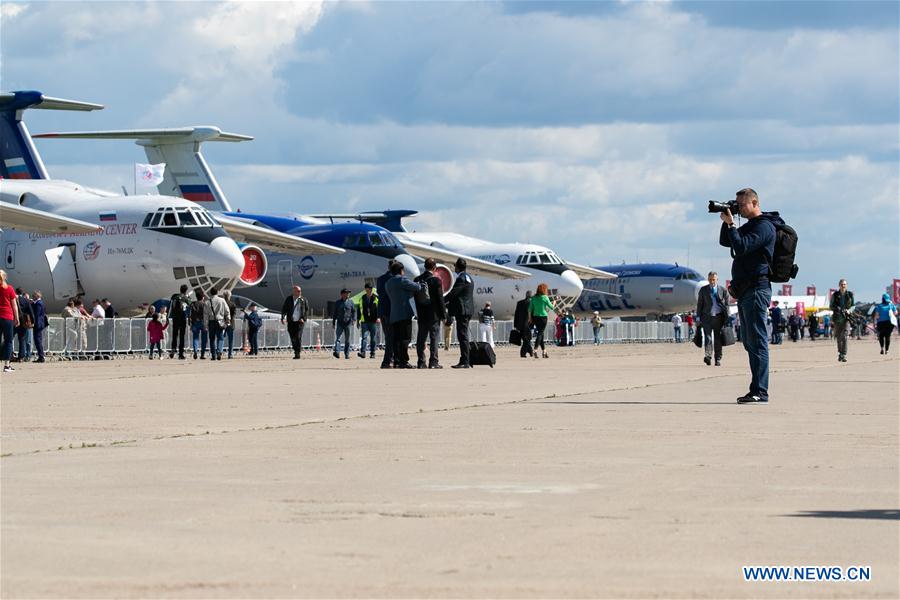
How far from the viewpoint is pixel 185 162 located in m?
56.8

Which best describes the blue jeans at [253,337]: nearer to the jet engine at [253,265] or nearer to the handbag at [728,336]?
the jet engine at [253,265]

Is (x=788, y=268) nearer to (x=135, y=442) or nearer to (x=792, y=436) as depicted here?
(x=792, y=436)

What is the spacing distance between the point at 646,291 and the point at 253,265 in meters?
44.3

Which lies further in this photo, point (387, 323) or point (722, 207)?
point (387, 323)

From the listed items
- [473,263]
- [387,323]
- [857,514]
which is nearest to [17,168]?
[473,263]

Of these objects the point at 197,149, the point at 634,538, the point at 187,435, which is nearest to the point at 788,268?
the point at 187,435

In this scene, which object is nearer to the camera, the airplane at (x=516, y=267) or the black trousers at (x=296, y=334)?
the black trousers at (x=296, y=334)

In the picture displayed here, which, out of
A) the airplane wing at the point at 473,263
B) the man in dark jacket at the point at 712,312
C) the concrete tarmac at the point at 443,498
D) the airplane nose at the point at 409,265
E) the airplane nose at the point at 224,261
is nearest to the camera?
the concrete tarmac at the point at 443,498

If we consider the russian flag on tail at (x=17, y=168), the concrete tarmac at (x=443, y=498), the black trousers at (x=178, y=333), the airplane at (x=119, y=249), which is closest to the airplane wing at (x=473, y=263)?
the airplane at (x=119, y=249)

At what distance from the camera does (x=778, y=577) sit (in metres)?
4.50

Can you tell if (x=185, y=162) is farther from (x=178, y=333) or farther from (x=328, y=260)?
(x=178, y=333)

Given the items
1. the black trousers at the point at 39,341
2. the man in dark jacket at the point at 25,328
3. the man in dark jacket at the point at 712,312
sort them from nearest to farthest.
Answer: the man in dark jacket at the point at 712,312 < the black trousers at the point at 39,341 < the man in dark jacket at the point at 25,328

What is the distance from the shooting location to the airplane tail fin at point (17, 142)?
1873 inches

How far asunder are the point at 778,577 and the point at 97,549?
232cm
